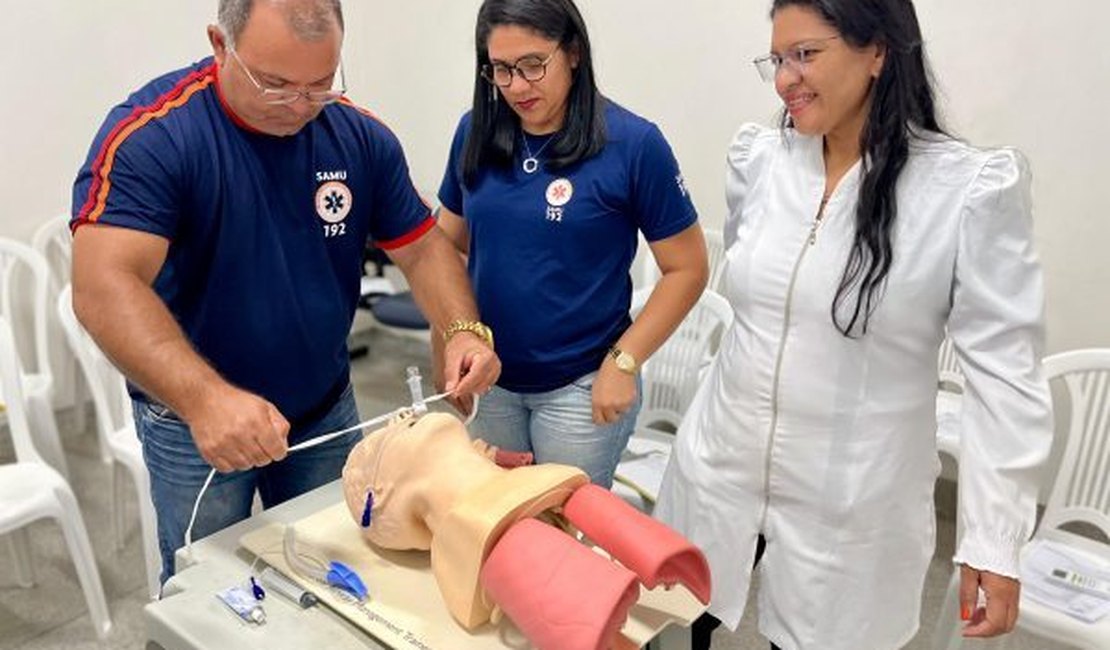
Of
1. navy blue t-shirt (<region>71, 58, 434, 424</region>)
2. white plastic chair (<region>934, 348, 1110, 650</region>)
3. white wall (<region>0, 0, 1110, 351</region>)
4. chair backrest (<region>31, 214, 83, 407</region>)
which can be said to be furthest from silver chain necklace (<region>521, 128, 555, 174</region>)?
chair backrest (<region>31, 214, 83, 407</region>)

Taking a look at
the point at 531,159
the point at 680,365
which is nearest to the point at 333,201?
the point at 531,159

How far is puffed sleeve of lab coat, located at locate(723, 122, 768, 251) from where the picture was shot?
4.43 feet

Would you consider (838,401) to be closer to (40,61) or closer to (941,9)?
(941,9)

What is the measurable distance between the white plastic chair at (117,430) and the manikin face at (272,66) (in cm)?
127

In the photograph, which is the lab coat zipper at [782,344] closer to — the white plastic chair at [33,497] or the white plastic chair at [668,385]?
the white plastic chair at [668,385]

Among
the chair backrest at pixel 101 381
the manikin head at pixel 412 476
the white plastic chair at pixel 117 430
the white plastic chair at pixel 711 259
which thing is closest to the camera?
the manikin head at pixel 412 476

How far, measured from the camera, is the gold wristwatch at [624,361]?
156 centimetres

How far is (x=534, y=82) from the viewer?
4.90 ft

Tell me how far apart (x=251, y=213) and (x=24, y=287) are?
7.80 ft

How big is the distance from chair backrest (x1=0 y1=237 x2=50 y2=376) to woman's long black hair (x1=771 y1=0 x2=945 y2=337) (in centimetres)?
240

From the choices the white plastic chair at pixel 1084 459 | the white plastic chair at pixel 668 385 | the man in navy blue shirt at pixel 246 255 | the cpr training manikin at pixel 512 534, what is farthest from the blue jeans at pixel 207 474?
the white plastic chair at pixel 1084 459

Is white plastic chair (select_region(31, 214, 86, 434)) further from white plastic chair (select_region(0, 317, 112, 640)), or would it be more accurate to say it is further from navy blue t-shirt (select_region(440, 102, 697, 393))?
navy blue t-shirt (select_region(440, 102, 697, 393))

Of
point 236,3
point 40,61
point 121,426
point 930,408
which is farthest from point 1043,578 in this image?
point 40,61

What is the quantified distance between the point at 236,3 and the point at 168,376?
1.57 feet
